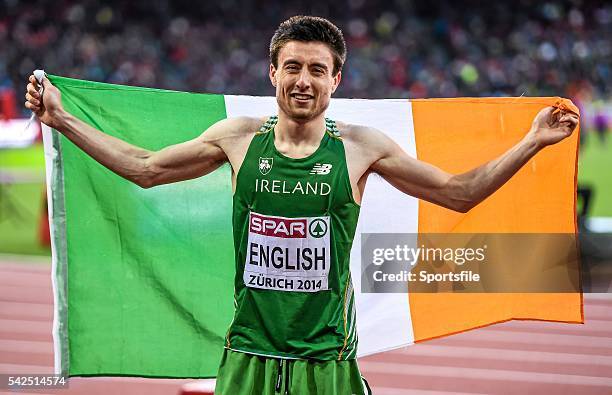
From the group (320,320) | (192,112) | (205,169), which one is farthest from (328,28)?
(192,112)

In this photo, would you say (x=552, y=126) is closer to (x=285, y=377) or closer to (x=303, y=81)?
(x=303, y=81)

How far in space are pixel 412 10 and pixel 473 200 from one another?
85.1 ft

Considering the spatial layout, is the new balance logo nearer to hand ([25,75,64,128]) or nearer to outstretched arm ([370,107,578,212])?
outstretched arm ([370,107,578,212])

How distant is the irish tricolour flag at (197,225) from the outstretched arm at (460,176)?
1.08 meters

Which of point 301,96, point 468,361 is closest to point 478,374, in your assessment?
point 468,361

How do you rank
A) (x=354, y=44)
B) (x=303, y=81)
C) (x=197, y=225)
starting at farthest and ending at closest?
(x=354, y=44), (x=197, y=225), (x=303, y=81)

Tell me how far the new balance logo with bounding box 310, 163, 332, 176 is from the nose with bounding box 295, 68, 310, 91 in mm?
258

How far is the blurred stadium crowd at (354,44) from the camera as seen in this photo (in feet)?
81.7

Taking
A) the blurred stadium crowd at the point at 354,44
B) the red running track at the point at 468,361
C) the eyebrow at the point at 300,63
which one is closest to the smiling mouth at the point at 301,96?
the eyebrow at the point at 300,63

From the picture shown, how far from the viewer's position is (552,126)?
10.8 ft

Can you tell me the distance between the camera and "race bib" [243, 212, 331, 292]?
3.14 metres

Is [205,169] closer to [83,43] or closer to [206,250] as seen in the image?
[206,250]

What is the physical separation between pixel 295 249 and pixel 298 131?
0.39 metres

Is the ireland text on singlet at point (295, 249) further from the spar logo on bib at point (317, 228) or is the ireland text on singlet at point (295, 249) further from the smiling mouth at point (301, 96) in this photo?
the smiling mouth at point (301, 96)
